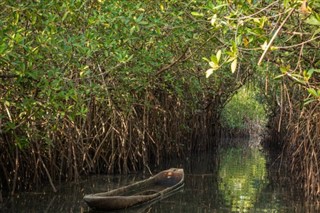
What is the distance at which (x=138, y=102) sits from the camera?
12.2 m

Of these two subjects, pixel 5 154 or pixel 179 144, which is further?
pixel 179 144

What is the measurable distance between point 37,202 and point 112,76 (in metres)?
2.72

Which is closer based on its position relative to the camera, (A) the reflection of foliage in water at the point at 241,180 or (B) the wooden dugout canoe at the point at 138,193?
(B) the wooden dugout canoe at the point at 138,193

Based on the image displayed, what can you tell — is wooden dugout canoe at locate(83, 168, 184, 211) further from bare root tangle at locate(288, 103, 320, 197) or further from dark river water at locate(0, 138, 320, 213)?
bare root tangle at locate(288, 103, 320, 197)

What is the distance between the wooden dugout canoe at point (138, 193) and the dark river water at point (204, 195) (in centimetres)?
13

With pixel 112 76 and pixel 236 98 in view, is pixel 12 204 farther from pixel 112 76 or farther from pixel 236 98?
pixel 236 98

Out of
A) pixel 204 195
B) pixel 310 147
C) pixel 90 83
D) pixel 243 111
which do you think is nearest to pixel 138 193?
pixel 204 195

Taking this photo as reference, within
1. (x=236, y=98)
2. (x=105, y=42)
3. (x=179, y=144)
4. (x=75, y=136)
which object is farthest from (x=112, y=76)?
(x=236, y=98)

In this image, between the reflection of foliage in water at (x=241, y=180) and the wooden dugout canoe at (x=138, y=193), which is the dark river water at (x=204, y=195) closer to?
the reflection of foliage in water at (x=241, y=180)

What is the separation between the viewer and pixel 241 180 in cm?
1152

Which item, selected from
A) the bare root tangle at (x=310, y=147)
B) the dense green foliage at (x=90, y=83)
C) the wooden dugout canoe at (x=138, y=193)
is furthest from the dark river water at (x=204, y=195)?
the dense green foliage at (x=90, y=83)

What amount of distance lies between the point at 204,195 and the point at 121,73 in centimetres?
248

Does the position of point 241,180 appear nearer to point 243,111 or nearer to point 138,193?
point 138,193

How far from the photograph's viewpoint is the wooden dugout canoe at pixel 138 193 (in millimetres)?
7466
